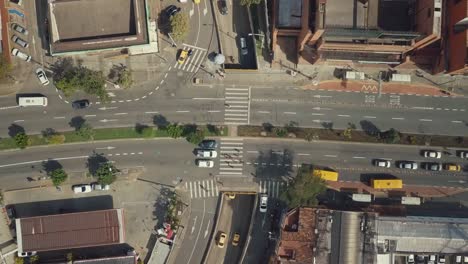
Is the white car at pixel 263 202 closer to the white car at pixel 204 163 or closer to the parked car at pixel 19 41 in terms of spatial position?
the white car at pixel 204 163

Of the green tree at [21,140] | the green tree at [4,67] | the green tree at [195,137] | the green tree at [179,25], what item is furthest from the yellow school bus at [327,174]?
the green tree at [4,67]

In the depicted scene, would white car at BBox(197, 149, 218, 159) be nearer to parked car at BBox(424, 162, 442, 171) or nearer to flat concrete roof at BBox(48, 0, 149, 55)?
flat concrete roof at BBox(48, 0, 149, 55)

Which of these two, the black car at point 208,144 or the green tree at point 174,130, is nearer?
the green tree at point 174,130

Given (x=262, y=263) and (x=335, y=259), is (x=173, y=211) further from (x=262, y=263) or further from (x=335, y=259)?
(x=335, y=259)

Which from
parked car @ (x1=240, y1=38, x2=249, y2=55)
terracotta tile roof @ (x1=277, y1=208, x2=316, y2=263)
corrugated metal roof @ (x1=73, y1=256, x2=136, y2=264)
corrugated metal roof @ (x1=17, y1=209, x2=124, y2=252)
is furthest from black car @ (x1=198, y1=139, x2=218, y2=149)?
corrugated metal roof @ (x1=73, y1=256, x2=136, y2=264)

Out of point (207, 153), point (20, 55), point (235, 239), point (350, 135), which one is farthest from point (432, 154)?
point (20, 55)

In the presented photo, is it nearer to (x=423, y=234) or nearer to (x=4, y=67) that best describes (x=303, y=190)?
(x=423, y=234)
